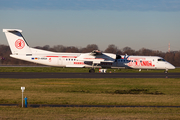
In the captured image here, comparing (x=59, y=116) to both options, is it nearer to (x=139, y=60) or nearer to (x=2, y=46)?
(x=139, y=60)

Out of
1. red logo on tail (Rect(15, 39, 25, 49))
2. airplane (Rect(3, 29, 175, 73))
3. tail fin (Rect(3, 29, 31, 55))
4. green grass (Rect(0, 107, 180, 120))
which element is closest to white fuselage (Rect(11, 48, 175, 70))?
airplane (Rect(3, 29, 175, 73))

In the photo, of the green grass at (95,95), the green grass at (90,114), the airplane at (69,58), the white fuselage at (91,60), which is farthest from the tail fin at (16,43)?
the green grass at (90,114)

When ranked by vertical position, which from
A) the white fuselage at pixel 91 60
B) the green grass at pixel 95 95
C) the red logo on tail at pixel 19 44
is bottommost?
the green grass at pixel 95 95

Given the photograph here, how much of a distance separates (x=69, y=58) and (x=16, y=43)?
10101 mm

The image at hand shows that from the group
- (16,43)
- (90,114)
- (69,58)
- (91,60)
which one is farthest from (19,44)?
(90,114)

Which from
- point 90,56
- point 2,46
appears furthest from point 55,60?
point 2,46

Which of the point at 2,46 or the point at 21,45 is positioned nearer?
the point at 21,45

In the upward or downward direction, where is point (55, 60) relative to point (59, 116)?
upward

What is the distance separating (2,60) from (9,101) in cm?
8433

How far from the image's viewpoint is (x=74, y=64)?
4475 centimetres

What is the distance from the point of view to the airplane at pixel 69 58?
44.1m

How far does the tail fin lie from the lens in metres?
44.5

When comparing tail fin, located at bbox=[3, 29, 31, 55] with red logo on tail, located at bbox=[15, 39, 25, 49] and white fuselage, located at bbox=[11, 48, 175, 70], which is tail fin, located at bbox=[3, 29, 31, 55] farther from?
white fuselage, located at bbox=[11, 48, 175, 70]

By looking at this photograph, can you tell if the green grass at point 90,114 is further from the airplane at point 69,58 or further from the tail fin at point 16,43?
the tail fin at point 16,43
